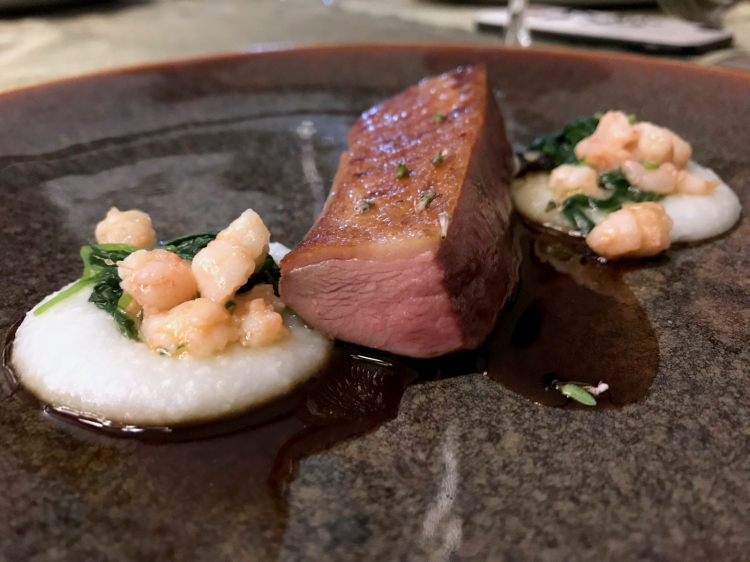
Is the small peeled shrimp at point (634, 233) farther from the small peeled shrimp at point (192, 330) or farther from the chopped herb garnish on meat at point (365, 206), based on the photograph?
the small peeled shrimp at point (192, 330)

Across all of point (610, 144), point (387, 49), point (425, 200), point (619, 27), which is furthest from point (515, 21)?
point (425, 200)

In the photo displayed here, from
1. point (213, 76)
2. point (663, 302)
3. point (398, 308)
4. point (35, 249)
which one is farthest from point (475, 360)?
point (213, 76)

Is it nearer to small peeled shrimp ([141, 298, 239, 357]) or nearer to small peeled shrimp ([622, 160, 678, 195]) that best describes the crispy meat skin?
small peeled shrimp ([141, 298, 239, 357])

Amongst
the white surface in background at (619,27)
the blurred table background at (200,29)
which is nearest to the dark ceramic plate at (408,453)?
the white surface in background at (619,27)

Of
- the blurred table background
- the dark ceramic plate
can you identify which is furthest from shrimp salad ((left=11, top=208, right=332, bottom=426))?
the blurred table background

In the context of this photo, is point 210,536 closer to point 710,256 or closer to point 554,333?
point 554,333

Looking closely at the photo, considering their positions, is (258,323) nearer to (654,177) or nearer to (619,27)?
(654,177)
